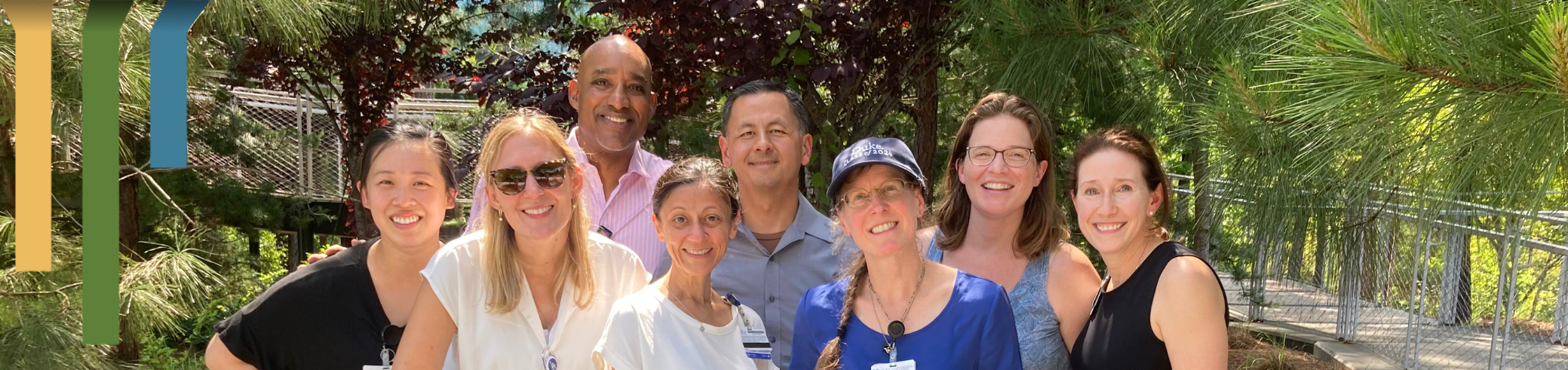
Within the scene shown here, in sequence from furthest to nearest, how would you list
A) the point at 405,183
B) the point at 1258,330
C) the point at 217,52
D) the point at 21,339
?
the point at 1258,330, the point at 217,52, the point at 21,339, the point at 405,183

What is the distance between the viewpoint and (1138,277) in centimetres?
244

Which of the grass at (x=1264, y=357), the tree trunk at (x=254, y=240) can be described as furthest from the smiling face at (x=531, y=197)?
the tree trunk at (x=254, y=240)

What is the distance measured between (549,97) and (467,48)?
3854 mm

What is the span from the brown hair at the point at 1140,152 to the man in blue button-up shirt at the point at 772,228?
2.48 feet

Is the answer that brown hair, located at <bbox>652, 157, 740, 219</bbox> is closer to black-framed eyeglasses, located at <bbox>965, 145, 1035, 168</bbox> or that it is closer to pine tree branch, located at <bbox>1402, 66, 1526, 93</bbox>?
black-framed eyeglasses, located at <bbox>965, 145, 1035, 168</bbox>

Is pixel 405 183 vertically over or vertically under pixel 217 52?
under

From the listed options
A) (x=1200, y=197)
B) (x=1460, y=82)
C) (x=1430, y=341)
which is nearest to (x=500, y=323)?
(x=1460, y=82)

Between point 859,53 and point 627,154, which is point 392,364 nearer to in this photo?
point 627,154

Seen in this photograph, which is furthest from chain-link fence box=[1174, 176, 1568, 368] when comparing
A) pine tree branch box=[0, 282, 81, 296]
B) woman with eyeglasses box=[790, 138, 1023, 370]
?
Result: pine tree branch box=[0, 282, 81, 296]

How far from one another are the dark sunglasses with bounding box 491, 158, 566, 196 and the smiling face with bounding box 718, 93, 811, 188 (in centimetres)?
59

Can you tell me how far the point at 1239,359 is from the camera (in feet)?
20.1

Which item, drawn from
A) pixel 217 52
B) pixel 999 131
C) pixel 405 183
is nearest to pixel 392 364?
pixel 405 183

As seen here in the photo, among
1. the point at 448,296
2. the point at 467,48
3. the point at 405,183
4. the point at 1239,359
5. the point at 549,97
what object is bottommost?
the point at 1239,359

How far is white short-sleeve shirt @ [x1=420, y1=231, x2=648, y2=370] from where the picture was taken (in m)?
2.52
